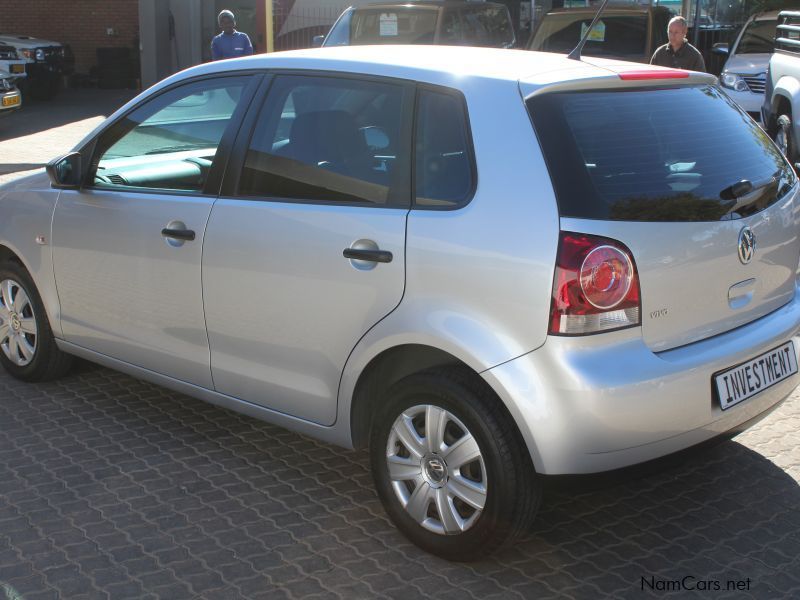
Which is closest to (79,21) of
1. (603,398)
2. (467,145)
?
(467,145)

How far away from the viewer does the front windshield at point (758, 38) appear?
45.9 feet

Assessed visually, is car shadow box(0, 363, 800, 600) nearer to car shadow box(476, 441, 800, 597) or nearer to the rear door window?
car shadow box(476, 441, 800, 597)

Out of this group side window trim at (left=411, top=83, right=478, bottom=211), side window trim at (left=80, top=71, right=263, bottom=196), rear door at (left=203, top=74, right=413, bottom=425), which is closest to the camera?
side window trim at (left=411, top=83, right=478, bottom=211)

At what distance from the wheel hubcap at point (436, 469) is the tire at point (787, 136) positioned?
23.2ft

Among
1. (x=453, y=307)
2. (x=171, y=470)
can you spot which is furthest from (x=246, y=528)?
(x=453, y=307)

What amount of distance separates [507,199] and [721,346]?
92 centimetres

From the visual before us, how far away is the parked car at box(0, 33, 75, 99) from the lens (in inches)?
790

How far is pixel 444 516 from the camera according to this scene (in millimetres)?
3592

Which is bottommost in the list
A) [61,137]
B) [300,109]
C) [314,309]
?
[61,137]

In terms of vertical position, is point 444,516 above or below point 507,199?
below

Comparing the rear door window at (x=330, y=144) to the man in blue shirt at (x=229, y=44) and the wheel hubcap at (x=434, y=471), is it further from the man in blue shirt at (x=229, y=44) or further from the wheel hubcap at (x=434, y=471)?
the man in blue shirt at (x=229, y=44)

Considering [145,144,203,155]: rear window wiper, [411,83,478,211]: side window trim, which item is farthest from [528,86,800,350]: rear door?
[145,144,203,155]: rear window wiper

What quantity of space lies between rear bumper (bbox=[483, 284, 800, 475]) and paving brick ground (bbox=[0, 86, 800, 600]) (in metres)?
0.14

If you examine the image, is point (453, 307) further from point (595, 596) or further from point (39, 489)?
point (39, 489)
